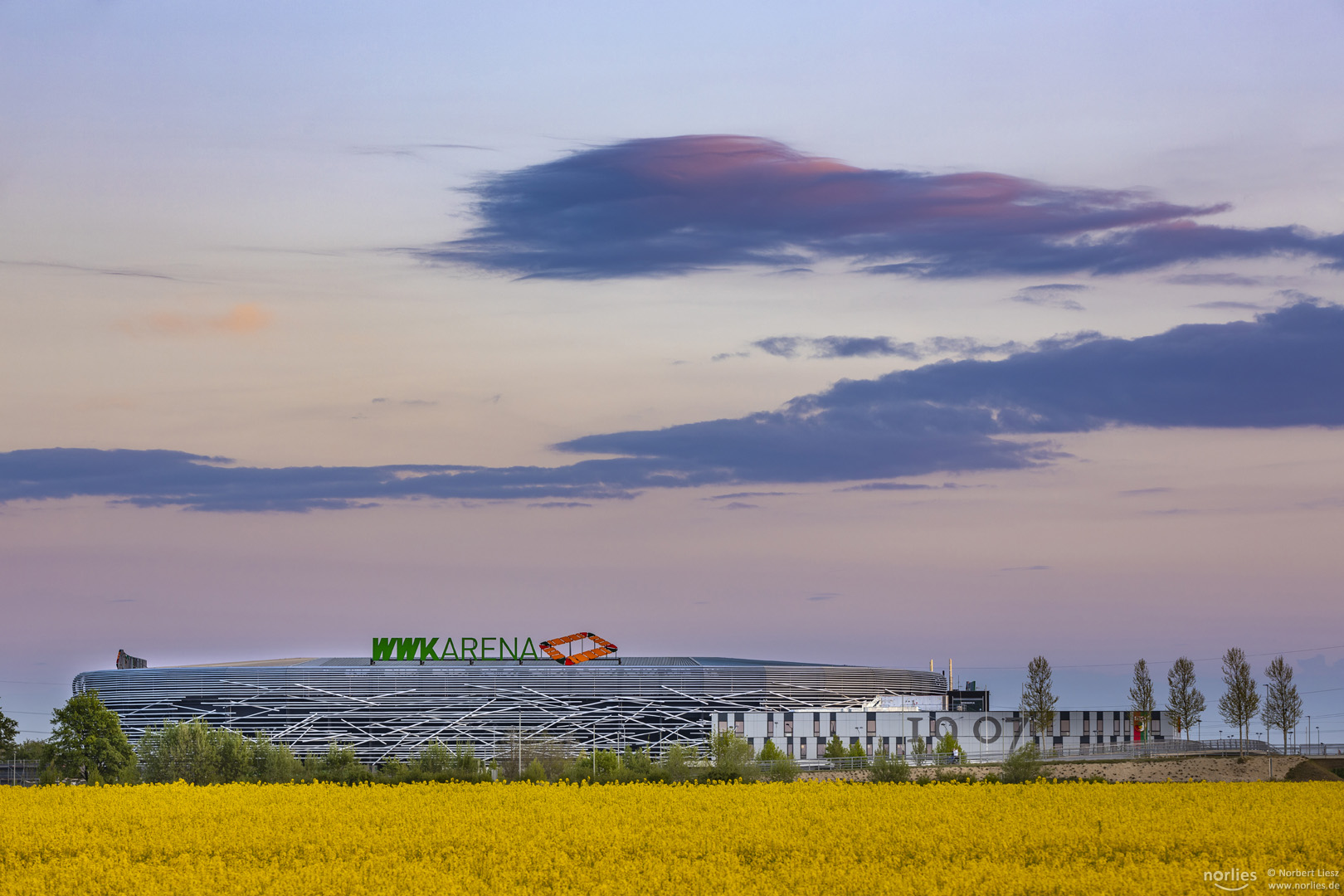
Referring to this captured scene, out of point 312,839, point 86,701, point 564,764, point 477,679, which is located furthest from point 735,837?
point 477,679

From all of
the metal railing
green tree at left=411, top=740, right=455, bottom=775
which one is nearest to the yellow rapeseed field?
green tree at left=411, top=740, right=455, bottom=775

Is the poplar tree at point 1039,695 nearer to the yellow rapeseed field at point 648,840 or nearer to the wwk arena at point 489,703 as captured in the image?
the wwk arena at point 489,703

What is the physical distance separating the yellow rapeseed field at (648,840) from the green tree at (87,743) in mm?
59890

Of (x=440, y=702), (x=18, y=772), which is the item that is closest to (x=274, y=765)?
(x=18, y=772)

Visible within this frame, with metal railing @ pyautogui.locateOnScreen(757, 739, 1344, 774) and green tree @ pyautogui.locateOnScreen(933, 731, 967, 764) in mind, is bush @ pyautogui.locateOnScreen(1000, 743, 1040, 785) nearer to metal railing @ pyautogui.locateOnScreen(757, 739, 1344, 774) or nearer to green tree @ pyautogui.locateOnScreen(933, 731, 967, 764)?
metal railing @ pyautogui.locateOnScreen(757, 739, 1344, 774)

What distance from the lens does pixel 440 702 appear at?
141250 millimetres

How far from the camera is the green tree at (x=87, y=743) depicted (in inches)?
3917

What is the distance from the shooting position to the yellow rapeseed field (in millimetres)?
30109

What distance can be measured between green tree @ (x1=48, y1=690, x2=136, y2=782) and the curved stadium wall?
35434mm

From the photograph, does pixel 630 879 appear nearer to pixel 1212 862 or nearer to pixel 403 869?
pixel 403 869

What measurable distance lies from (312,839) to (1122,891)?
21.9 metres

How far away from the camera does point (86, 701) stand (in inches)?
4026

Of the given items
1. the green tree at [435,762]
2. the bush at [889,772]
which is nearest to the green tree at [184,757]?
the green tree at [435,762]

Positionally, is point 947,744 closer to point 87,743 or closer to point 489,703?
point 489,703
